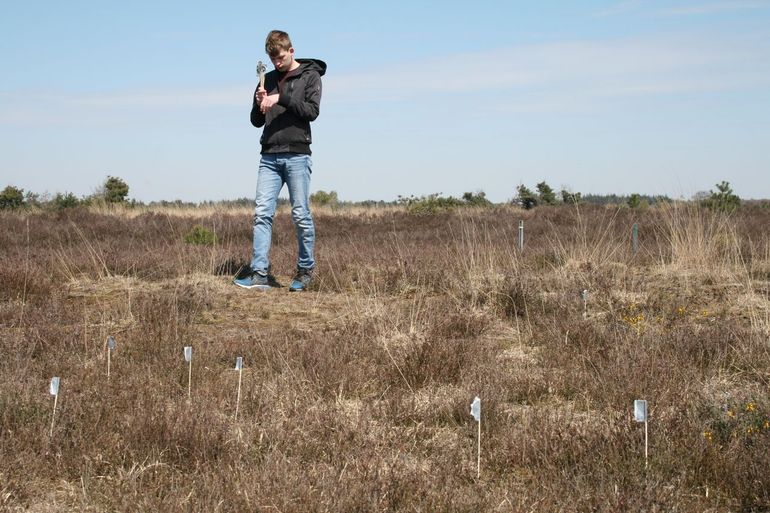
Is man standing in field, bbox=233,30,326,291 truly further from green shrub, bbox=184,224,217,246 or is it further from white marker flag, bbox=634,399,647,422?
green shrub, bbox=184,224,217,246

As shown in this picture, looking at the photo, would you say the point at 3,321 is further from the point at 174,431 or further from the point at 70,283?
the point at 174,431

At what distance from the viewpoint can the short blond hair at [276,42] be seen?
23.1 feet

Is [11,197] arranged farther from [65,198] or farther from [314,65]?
[314,65]

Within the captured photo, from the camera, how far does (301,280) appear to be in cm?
746

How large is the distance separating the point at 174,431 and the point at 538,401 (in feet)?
5.84

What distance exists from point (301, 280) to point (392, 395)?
3496 mm

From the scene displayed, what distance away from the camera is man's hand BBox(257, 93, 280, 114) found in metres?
6.89

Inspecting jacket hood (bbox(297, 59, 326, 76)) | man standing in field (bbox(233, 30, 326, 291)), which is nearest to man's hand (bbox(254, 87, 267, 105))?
man standing in field (bbox(233, 30, 326, 291))

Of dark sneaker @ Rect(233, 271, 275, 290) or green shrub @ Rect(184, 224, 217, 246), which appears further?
green shrub @ Rect(184, 224, 217, 246)

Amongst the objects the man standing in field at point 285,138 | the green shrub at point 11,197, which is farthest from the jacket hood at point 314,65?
the green shrub at point 11,197

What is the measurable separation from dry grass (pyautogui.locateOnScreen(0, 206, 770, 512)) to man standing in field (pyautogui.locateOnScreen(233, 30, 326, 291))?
1.37 ft

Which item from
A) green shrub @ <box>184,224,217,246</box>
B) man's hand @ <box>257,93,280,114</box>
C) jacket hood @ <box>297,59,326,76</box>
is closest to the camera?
man's hand @ <box>257,93,280,114</box>

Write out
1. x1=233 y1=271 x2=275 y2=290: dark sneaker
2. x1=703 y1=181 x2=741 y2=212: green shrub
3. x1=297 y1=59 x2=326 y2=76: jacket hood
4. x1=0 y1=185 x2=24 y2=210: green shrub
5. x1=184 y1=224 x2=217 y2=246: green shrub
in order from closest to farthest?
x1=297 y1=59 x2=326 y2=76: jacket hood
x1=233 y1=271 x2=275 y2=290: dark sneaker
x1=184 y1=224 x2=217 y2=246: green shrub
x1=703 y1=181 x2=741 y2=212: green shrub
x1=0 y1=185 x2=24 y2=210: green shrub

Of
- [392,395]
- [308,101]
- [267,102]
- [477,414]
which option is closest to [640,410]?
[477,414]
